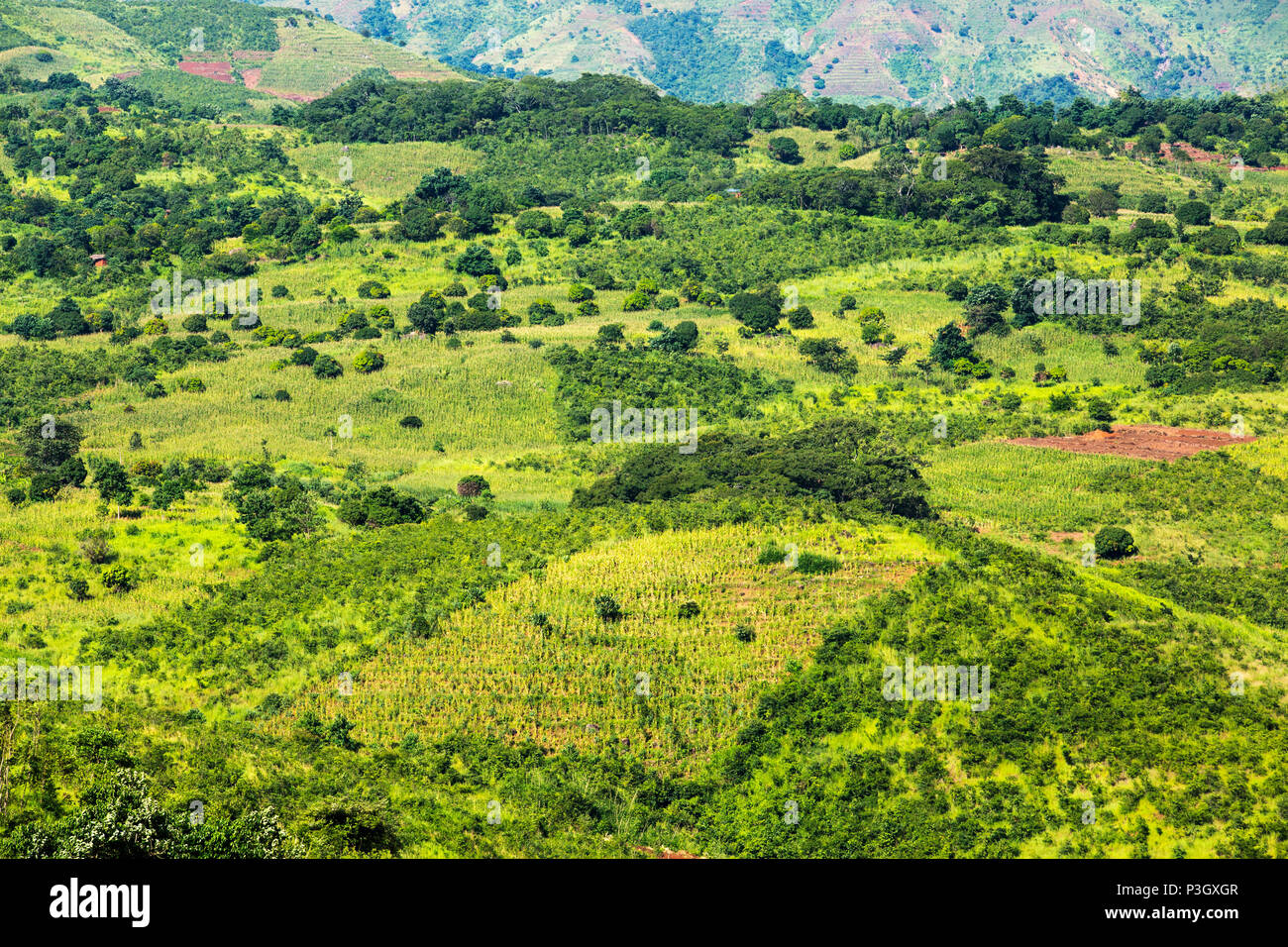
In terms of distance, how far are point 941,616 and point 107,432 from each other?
50547 mm

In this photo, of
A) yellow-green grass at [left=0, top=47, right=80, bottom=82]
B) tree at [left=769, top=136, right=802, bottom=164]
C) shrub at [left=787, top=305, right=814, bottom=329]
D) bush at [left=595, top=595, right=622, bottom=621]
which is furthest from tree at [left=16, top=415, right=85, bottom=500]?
yellow-green grass at [left=0, top=47, right=80, bottom=82]

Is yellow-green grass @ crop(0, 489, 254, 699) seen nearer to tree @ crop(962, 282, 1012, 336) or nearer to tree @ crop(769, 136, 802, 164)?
tree @ crop(962, 282, 1012, 336)

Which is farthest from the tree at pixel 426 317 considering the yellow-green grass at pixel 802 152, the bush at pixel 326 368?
the yellow-green grass at pixel 802 152

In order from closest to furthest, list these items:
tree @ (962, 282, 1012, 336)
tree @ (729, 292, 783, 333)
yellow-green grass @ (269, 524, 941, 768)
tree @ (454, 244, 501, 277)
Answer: yellow-green grass @ (269, 524, 941, 768), tree @ (962, 282, 1012, 336), tree @ (729, 292, 783, 333), tree @ (454, 244, 501, 277)

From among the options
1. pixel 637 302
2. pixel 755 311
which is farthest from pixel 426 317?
pixel 755 311

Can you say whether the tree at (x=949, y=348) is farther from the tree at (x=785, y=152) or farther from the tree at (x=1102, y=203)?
the tree at (x=785, y=152)

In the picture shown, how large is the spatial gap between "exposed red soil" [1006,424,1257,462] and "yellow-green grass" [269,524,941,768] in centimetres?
2707

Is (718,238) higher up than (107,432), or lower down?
higher up

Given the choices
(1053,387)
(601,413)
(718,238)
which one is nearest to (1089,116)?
(718,238)

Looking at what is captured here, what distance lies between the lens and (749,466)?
2259 inches

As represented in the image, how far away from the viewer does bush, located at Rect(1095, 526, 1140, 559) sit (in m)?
56.2

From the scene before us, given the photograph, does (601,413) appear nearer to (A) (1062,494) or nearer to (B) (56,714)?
(A) (1062,494)

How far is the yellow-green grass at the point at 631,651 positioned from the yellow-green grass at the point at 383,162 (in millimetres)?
89707

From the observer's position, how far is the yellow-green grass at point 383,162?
12988 cm
